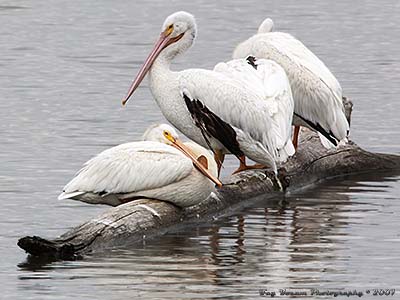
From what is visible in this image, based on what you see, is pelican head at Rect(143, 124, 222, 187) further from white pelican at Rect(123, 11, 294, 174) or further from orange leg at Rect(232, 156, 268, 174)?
orange leg at Rect(232, 156, 268, 174)

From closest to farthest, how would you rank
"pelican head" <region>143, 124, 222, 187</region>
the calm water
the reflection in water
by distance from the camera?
the reflection in water
the calm water
"pelican head" <region>143, 124, 222, 187</region>

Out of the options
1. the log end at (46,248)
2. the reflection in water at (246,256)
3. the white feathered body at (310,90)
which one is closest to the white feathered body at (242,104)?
the reflection in water at (246,256)

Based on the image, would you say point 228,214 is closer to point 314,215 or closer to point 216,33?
point 314,215

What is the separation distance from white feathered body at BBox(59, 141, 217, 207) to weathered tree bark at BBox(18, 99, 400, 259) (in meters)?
0.11

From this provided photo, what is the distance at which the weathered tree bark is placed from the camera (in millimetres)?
9117

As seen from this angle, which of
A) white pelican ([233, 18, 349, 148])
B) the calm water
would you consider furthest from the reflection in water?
white pelican ([233, 18, 349, 148])

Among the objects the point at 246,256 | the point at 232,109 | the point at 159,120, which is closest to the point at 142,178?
the point at 246,256

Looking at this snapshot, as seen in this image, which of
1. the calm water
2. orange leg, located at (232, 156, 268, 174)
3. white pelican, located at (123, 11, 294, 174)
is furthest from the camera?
orange leg, located at (232, 156, 268, 174)

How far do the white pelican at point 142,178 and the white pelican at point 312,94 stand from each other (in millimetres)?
1988

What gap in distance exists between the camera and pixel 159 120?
1497cm

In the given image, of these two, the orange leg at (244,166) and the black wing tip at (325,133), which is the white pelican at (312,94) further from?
the orange leg at (244,166)

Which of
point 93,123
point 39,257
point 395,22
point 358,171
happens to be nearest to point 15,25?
point 395,22

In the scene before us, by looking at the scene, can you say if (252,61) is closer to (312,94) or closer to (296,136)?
(312,94)

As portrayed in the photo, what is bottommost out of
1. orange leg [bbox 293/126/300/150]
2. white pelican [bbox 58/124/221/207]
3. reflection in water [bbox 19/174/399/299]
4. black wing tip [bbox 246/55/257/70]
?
reflection in water [bbox 19/174/399/299]
